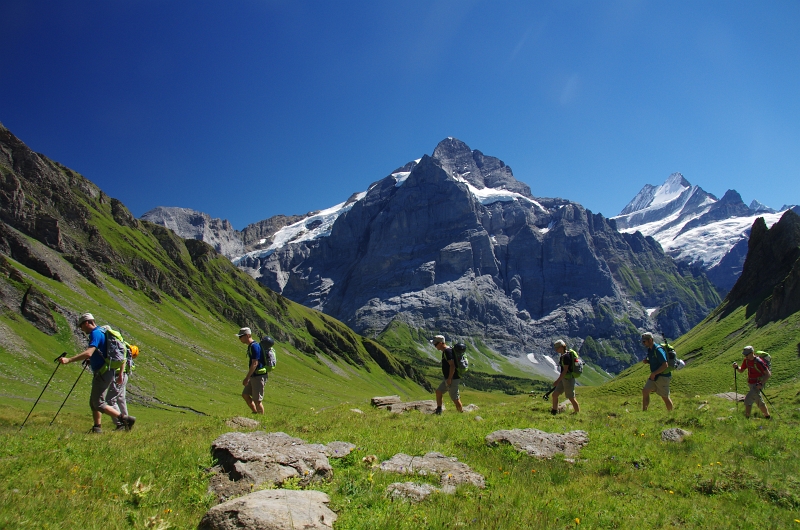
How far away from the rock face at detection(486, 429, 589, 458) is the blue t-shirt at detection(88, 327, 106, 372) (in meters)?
12.5

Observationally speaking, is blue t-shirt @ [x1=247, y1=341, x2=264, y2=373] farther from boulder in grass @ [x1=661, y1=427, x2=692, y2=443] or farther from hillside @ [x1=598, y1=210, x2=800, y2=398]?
hillside @ [x1=598, y1=210, x2=800, y2=398]

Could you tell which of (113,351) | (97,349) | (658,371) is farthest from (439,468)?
(658,371)

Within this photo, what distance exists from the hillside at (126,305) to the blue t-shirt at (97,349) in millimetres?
27678

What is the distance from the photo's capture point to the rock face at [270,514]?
6234 millimetres

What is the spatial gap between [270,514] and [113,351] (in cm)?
1130

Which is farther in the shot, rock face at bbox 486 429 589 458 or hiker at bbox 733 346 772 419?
hiker at bbox 733 346 772 419

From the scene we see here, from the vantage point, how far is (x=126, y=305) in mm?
112062

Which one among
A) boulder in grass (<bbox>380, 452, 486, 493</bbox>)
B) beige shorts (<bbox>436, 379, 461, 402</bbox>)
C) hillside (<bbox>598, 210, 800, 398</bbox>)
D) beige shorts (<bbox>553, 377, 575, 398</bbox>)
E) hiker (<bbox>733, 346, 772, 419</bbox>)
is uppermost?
hillside (<bbox>598, 210, 800, 398</bbox>)

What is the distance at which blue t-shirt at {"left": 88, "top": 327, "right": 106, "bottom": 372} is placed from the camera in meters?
14.4

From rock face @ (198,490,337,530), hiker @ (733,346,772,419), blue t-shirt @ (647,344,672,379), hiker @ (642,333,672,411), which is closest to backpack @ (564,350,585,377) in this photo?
hiker @ (642,333,672,411)

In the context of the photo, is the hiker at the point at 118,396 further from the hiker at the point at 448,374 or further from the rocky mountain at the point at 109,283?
the rocky mountain at the point at 109,283

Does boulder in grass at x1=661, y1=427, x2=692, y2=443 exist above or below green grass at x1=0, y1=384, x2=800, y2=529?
above

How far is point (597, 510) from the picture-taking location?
8.48m

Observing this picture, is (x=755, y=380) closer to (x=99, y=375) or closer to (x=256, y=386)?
(x=256, y=386)
